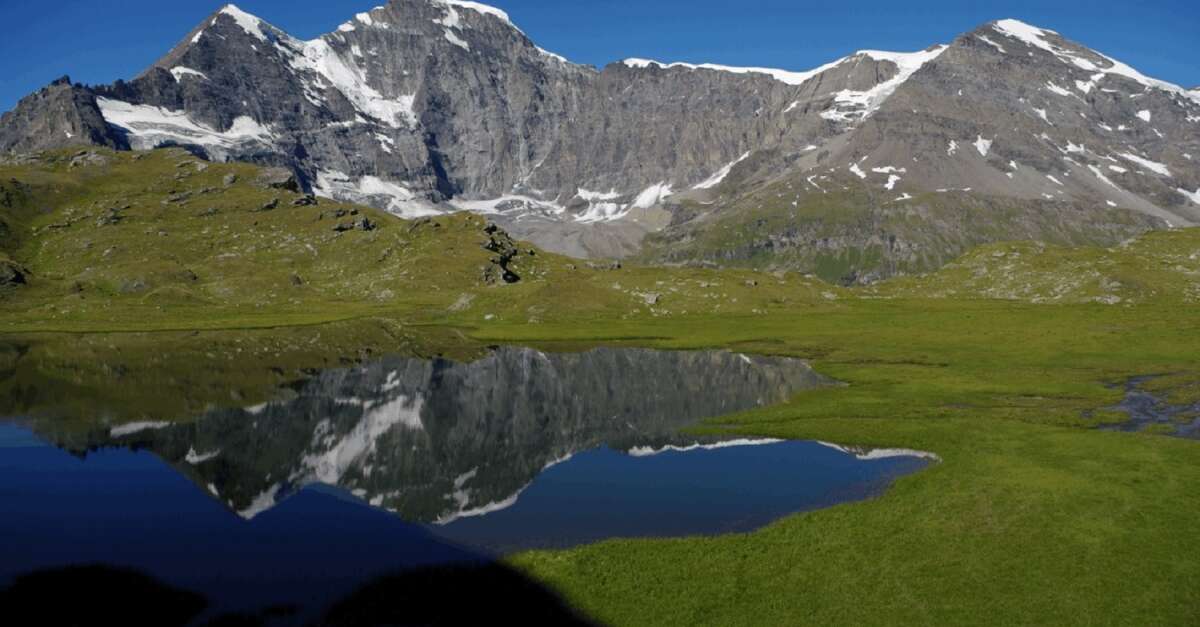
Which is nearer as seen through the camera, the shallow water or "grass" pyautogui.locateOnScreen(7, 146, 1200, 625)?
"grass" pyautogui.locateOnScreen(7, 146, 1200, 625)

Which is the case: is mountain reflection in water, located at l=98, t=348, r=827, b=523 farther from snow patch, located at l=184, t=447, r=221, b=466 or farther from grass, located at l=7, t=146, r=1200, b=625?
grass, located at l=7, t=146, r=1200, b=625

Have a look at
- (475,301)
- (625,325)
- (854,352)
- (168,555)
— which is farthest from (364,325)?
(168,555)

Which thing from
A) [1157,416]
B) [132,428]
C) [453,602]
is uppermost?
[132,428]

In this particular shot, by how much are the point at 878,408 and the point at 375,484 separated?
48.3 metres

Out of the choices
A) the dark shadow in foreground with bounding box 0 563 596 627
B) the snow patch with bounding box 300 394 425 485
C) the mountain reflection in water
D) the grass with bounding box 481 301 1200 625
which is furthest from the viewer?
the snow patch with bounding box 300 394 425 485

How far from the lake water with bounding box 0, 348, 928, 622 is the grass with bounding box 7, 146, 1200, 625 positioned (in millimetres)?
4306

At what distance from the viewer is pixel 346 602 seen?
3344 cm

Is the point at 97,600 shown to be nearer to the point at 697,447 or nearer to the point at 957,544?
the point at 957,544

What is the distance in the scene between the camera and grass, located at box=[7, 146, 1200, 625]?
33438 millimetres

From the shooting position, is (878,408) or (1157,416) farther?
(878,408)

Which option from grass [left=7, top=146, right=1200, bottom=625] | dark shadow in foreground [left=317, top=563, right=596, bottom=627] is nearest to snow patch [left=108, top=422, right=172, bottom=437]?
grass [left=7, top=146, right=1200, bottom=625]

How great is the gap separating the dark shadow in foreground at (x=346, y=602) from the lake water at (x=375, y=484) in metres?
1.05

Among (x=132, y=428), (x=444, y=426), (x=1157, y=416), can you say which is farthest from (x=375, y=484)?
(x=1157, y=416)

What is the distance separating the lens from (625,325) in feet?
570
